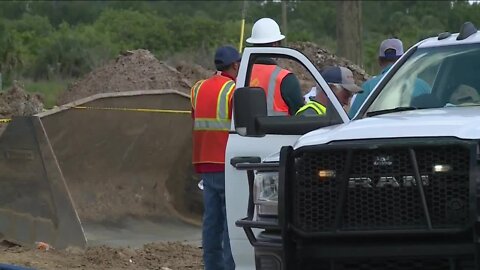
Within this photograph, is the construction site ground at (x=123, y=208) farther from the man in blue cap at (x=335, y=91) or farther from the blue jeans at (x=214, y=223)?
the man in blue cap at (x=335, y=91)

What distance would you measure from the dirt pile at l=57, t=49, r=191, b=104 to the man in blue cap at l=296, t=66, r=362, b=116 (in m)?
6.80

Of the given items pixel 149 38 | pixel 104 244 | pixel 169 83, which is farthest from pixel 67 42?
pixel 104 244

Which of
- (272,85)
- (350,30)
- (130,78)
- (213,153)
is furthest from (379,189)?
(350,30)

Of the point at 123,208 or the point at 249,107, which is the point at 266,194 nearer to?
the point at 249,107

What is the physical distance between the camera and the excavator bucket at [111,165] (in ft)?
36.4

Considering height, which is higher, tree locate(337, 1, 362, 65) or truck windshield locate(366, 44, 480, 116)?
truck windshield locate(366, 44, 480, 116)

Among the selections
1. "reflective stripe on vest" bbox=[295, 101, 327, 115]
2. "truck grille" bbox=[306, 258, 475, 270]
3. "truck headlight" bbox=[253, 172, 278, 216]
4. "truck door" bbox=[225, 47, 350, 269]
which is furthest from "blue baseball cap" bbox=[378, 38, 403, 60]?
"truck grille" bbox=[306, 258, 475, 270]

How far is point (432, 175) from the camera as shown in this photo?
582cm

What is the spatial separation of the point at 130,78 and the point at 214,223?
22.7 feet

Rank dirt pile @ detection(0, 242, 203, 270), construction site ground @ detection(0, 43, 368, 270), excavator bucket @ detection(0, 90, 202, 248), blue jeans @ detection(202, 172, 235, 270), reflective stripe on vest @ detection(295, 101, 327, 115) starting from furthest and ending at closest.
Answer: excavator bucket @ detection(0, 90, 202, 248) < construction site ground @ detection(0, 43, 368, 270) < dirt pile @ detection(0, 242, 203, 270) < blue jeans @ detection(202, 172, 235, 270) < reflective stripe on vest @ detection(295, 101, 327, 115)

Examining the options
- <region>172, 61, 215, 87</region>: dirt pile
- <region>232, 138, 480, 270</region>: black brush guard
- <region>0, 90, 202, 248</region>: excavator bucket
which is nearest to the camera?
<region>232, 138, 480, 270</region>: black brush guard

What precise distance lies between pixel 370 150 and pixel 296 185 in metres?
0.45

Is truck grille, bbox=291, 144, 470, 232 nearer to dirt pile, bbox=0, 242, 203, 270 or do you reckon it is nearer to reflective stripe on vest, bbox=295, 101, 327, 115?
reflective stripe on vest, bbox=295, 101, 327, 115

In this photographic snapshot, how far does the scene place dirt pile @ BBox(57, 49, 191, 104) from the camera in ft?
50.8
